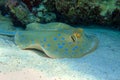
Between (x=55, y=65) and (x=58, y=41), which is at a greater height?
(x=58, y=41)

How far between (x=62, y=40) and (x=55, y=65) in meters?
0.76

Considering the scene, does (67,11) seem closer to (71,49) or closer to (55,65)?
(71,49)

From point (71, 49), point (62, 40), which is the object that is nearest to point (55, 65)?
point (71, 49)

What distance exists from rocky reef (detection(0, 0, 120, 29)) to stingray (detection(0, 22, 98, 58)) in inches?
30.5

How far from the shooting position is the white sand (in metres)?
3.07

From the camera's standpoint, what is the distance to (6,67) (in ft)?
10.5

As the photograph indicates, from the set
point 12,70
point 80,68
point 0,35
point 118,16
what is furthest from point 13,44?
point 118,16

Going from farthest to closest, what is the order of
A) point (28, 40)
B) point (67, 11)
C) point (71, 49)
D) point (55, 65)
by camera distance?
point (67, 11), point (28, 40), point (71, 49), point (55, 65)

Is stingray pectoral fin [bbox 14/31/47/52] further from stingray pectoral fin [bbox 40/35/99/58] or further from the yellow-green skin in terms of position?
stingray pectoral fin [bbox 40/35/99/58]

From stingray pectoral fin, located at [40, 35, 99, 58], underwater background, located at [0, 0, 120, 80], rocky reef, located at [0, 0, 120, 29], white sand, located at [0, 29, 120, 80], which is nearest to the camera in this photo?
white sand, located at [0, 29, 120, 80]

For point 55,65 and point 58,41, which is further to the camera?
point 58,41

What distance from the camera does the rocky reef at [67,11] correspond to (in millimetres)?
4750

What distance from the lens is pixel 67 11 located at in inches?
198

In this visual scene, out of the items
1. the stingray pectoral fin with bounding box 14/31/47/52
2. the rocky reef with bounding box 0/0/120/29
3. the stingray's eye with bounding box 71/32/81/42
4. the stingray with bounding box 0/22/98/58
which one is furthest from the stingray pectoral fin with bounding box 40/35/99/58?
the rocky reef with bounding box 0/0/120/29
